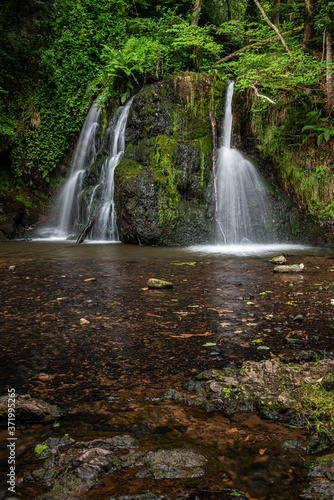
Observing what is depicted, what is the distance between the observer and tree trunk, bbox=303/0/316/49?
9844mm

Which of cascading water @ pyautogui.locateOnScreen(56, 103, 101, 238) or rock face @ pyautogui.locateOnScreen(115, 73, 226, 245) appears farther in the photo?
cascading water @ pyautogui.locateOnScreen(56, 103, 101, 238)

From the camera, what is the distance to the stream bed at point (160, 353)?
140 centimetres

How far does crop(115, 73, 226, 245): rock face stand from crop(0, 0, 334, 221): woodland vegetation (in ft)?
5.28

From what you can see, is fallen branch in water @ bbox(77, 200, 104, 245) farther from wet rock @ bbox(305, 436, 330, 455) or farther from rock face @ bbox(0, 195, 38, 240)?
wet rock @ bbox(305, 436, 330, 455)

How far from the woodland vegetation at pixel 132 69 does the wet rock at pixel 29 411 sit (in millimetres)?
9232

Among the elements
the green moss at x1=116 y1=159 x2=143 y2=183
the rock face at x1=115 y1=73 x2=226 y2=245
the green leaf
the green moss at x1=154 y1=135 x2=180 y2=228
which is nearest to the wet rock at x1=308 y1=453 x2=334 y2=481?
the green leaf

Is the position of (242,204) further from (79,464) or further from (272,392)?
(79,464)

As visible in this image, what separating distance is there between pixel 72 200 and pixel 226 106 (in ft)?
21.2

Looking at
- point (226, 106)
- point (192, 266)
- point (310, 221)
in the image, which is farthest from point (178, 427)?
point (226, 106)

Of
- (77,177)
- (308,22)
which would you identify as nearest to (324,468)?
(308,22)

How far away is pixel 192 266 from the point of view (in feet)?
20.5

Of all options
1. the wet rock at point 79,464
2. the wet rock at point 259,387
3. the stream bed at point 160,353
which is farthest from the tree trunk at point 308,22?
the wet rock at point 79,464

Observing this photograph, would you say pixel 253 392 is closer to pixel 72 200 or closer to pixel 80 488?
pixel 80 488

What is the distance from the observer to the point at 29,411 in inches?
69.4
